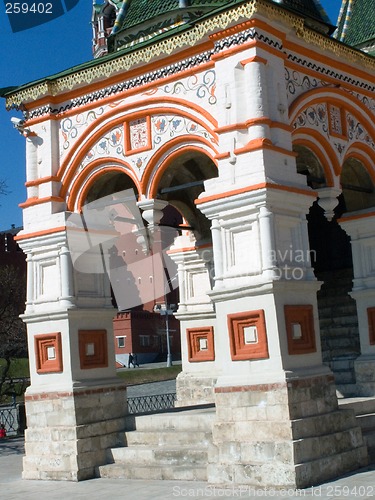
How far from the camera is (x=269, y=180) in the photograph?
28.7 feet

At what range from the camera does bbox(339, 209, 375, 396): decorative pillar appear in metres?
11.5

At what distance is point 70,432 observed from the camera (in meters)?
10.2

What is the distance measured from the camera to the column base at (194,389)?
13.3 meters

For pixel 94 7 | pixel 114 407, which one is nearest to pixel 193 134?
pixel 114 407

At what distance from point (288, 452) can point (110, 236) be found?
4.56 metres

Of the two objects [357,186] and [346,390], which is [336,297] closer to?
[346,390]

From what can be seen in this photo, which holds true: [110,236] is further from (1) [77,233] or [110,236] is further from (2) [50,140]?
(2) [50,140]

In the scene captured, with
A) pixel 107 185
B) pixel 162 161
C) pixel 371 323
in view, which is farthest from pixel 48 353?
pixel 371 323

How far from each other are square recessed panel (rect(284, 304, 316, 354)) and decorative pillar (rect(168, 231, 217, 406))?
14.9 feet

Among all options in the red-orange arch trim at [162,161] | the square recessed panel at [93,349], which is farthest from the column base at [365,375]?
the red-orange arch trim at [162,161]

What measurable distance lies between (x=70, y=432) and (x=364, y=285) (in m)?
4.88

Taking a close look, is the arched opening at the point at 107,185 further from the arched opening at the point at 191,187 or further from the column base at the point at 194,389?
the column base at the point at 194,389

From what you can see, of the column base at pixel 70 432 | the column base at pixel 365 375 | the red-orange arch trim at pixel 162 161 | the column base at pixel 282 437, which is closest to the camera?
the column base at pixel 282 437

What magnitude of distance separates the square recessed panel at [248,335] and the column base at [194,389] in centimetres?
446
